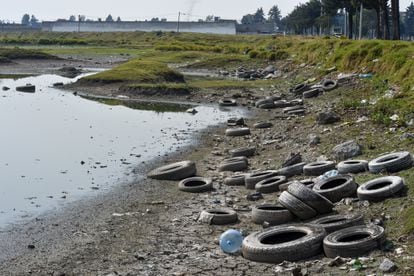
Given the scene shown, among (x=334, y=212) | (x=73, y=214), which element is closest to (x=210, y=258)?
(x=334, y=212)

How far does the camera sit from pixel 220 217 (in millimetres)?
14461

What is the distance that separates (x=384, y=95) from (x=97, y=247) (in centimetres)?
1821

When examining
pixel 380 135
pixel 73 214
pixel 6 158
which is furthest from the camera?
pixel 6 158

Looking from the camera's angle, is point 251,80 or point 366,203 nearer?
point 366,203

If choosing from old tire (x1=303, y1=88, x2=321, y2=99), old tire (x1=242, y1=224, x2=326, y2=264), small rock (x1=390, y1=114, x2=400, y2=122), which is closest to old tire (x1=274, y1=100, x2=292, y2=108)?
old tire (x1=303, y1=88, x2=321, y2=99)

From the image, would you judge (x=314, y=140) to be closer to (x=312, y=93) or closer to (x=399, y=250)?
(x=399, y=250)

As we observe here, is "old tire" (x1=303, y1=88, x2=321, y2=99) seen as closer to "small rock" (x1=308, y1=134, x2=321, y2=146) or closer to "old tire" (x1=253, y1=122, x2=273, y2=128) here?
"old tire" (x1=253, y1=122, x2=273, y2=128)

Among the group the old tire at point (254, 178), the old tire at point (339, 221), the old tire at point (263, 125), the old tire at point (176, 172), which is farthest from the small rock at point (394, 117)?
the old tire at point (339, 221)

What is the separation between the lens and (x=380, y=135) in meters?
20.6

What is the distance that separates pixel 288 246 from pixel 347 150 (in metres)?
8.00

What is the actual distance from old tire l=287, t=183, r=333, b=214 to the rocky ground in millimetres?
637

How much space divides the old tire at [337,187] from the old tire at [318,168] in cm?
189

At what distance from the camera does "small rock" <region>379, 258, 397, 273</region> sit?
405 inches

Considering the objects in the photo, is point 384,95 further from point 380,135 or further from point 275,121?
point 380,135
